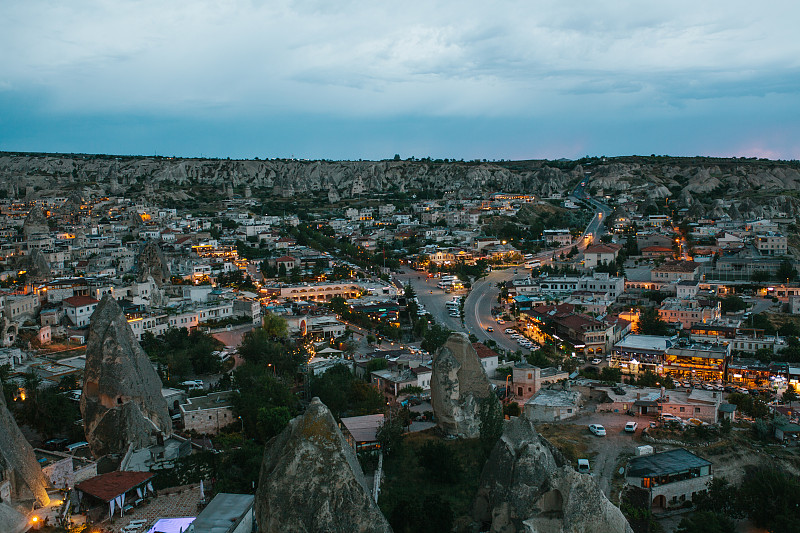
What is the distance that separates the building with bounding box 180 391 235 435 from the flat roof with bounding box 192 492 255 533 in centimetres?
573

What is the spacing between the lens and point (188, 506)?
40.8 ft

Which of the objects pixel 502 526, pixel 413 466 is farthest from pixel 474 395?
pixel 502 526

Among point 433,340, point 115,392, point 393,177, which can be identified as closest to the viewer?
point 115,392

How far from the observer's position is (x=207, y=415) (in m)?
17.6

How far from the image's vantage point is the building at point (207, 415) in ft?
57.3

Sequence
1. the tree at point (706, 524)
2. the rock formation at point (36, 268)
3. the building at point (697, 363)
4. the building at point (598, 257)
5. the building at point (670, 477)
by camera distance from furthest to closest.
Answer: the building at point (598, 257) → the rock formation at point (36, 268) → the building at point (697, 363) → the building at point (670, 477) → the tree at point (706, 524)

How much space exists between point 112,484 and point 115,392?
10.2ft

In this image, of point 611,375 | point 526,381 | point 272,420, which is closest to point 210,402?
point 272,420

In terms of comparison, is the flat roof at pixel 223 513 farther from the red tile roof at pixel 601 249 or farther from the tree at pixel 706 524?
the red tile roof at pixel 601 249

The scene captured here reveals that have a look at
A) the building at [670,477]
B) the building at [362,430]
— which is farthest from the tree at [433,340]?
the building at [670,477]

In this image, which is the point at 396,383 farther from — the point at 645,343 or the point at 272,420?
the point at 645,343

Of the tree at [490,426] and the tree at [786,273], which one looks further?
the tree at [786,273]

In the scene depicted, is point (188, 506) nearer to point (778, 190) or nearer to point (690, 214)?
point (690, 214)

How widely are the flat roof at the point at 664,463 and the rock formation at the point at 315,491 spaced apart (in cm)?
770
